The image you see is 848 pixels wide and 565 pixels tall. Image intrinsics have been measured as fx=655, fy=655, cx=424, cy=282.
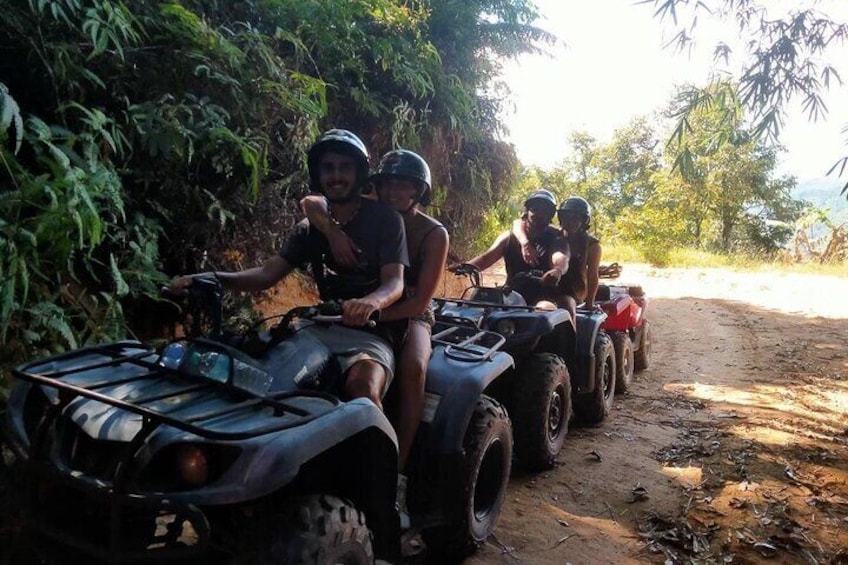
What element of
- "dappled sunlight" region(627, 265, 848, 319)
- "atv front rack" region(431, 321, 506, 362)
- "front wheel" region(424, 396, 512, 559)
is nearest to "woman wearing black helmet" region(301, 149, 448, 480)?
"atv front rack" region(431, 321, 506, 362)

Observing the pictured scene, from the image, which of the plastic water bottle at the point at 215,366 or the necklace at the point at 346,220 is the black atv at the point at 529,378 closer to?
the necklace at the point at 346,220

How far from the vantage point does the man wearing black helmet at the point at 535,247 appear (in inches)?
233

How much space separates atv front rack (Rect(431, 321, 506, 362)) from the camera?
3.42 metres

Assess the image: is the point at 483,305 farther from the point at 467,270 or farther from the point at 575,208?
the point at 575,208

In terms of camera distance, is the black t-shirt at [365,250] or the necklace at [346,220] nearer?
the black t-shirt at [365,250]

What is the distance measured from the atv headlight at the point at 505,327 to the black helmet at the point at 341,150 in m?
1.76

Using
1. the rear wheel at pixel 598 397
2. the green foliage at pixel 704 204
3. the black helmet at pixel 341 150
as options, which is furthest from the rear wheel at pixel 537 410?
the green foliage at pixel 704 204

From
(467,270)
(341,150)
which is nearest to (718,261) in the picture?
(467,270)

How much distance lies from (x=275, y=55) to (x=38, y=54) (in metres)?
1.78

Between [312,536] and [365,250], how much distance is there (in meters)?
1.44

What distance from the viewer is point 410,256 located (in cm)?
338

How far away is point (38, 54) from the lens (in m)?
3.54

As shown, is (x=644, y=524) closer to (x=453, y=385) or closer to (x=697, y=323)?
(x=453, y=385)

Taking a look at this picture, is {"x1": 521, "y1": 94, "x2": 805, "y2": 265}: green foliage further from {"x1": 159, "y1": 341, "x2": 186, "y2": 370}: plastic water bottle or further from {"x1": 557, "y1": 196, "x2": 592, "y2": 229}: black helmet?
{"x1": 159, "y1": 341, "x2": 186, "y2": 370}: plastic water bottle
